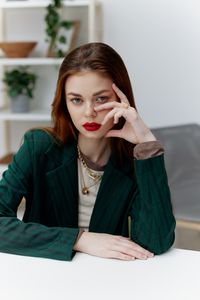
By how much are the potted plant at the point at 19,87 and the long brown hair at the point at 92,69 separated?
1607mm

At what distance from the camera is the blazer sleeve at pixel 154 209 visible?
3.49 ft

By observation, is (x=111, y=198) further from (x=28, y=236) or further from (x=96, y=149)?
(x=28, y=236)

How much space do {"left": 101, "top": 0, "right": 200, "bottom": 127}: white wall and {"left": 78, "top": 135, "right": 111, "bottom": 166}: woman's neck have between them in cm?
160

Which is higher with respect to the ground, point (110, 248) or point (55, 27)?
point (55, 27)

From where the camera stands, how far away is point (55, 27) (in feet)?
8.88

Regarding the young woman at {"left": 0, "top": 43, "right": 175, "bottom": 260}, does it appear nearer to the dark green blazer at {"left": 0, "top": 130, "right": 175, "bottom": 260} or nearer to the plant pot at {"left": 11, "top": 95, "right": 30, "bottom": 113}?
the dark green blazer at {"left": 0, "top": 130, "right": 175, "bottom": 260}

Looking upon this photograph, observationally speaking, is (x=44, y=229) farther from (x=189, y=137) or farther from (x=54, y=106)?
(x=189, y=137)

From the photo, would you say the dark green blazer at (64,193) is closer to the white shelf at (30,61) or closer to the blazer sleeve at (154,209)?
the blazer sleeve at (154,209)

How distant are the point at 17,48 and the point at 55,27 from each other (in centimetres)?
29

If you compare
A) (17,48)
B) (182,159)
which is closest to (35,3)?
(17,48)

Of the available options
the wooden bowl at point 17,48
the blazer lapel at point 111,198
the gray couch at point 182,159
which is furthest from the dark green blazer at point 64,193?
the wooden bowl at point 17,48

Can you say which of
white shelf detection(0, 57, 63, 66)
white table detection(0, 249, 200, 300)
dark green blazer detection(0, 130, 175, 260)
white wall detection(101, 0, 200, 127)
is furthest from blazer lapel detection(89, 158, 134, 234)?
white wall detection(101, 0, 200, 127)

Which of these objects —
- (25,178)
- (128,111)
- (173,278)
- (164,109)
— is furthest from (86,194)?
(164,109)

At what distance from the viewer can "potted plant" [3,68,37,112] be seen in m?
2.85
